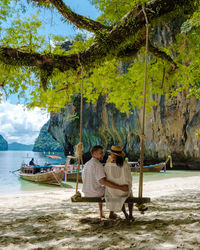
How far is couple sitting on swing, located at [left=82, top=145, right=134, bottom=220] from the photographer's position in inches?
115

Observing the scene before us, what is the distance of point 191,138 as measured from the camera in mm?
19391

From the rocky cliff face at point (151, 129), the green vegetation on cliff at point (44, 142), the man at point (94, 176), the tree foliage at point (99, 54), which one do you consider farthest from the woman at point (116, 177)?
the green vegetation on cliff at point (44, 142)

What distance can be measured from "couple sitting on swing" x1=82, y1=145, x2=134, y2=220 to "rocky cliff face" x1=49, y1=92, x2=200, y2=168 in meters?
12.4

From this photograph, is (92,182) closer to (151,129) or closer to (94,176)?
(94,176)

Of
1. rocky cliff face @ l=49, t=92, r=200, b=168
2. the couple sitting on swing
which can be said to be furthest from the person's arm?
rocky cliff face @ l=49, t=92, r=200, b=168

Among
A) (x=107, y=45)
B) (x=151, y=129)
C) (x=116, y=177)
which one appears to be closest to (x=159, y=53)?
(x=107, y=45)

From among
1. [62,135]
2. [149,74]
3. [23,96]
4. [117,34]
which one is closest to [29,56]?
[117,34]

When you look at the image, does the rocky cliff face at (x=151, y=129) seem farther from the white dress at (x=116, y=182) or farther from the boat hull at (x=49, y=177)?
the white dress at (x=116, y=182)

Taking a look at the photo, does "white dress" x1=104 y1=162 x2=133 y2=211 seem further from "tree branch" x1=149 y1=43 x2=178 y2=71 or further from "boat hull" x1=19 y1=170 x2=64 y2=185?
"boat hull" x1=19 y1=170 x2=64 y2=185

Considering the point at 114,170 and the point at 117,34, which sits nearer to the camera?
the point at 114,170

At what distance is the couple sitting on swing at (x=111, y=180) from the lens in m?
2.93

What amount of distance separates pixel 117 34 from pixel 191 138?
17.6 metres

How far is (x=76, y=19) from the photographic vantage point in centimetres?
408

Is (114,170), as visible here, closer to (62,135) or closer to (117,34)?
(117,34)
